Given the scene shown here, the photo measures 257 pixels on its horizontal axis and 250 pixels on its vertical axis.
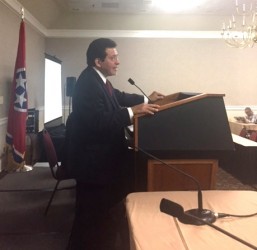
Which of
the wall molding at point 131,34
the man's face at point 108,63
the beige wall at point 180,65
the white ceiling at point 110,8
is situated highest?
the white ceiling at point 110,8

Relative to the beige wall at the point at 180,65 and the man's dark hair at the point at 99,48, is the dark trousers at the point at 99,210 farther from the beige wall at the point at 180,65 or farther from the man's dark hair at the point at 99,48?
Result: the beige wall at the point at 180,65

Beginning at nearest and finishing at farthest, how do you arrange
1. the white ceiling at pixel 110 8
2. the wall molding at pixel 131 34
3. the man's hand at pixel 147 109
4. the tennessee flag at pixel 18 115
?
the man's hand at pixel 147 109 < the tennessee flag at pixel 18 115 < the white ceiling at pixel 110 8 < the wall molding at pixel 131 34

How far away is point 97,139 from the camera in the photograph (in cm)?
171

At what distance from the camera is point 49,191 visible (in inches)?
138

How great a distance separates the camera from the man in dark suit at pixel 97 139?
1.64 metres

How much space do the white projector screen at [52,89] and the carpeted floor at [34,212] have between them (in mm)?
1402

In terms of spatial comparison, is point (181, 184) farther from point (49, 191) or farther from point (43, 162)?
point (43, 162)

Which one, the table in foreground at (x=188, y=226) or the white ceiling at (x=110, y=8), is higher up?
the white ceiling at (x=110, y=8)

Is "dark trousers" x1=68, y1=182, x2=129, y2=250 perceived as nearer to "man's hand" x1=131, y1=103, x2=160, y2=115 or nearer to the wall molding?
"man's hand" x1=131, y1=103, x2=160, y2=115

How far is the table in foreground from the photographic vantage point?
0.94 metres

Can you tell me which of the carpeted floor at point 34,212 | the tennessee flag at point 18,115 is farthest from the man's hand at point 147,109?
the tennessee flag at point 18,115

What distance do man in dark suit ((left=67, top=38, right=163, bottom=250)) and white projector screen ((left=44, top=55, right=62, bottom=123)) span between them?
132 inches

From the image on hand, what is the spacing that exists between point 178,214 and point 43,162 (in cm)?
420

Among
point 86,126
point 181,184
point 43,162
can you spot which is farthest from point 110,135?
point 43,162
